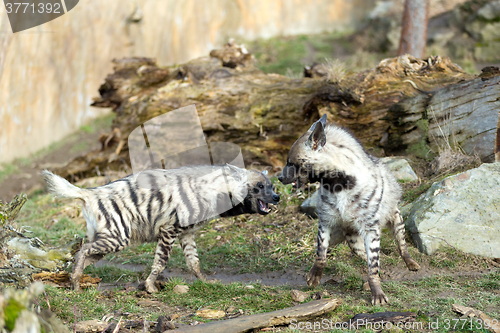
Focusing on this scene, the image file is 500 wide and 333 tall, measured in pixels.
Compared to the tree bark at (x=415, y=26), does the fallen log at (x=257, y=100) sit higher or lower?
lower

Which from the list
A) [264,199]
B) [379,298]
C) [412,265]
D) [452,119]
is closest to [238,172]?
[264,199]

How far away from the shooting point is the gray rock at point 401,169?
657 cm

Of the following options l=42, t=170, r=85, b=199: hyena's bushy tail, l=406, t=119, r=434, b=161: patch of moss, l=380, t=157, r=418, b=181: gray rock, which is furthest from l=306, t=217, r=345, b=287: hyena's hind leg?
l=406, t=119, r=434, b=161: patch of moss

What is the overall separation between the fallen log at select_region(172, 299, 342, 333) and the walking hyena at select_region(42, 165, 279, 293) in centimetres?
155

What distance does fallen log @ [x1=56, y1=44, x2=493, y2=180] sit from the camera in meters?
7.41

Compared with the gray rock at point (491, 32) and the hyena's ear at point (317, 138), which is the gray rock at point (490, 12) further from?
the hyena's ear at point (317, 138)

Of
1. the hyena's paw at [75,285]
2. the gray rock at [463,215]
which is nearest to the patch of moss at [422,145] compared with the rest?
the gray rock at [463,215]

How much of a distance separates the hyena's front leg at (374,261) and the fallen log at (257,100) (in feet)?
10.7

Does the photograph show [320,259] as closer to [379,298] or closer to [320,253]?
[320,253]

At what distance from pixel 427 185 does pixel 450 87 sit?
6.14ft

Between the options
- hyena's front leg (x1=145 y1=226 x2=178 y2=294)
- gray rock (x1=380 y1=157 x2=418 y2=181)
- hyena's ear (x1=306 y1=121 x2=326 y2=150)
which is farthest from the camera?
gray rock (x1=380 y1=157 x2=418 y2=181)

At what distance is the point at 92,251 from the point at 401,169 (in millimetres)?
4528

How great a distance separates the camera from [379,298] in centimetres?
411

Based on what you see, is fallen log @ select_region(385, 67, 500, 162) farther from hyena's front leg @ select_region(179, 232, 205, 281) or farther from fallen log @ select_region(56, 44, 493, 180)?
hyena's front leg @ select_region(179, 232, 205, 281)
